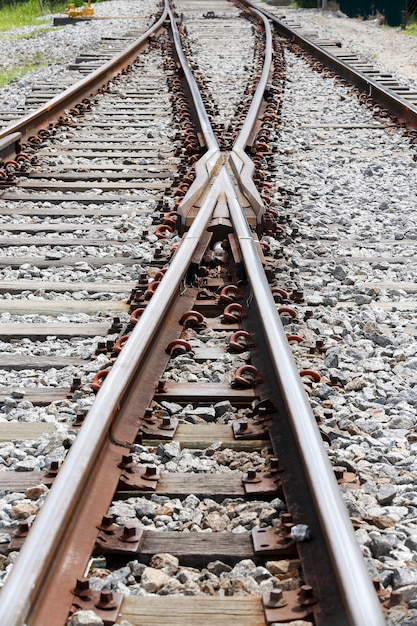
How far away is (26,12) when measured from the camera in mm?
29156

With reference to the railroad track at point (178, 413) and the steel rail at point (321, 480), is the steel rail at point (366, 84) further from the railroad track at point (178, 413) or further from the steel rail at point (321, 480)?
the steel rail at point (321, 480)

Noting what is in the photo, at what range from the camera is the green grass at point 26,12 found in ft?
84.0

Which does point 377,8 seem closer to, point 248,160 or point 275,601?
point 248,160

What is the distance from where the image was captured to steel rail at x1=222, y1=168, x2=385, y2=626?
2.02m

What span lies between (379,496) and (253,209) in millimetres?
3243

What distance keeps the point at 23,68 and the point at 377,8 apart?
1326 cm

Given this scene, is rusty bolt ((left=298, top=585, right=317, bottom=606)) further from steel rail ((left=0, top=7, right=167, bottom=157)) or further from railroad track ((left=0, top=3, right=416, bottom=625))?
steel rail ((left=0, top=7, right=167, bottom=157))

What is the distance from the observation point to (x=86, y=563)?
243 cm

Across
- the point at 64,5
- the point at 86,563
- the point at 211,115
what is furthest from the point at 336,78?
the point at 64,5

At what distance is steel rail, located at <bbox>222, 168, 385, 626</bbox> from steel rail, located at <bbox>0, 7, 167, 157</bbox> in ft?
13.8

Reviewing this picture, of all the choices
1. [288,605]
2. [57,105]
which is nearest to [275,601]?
[288,605]

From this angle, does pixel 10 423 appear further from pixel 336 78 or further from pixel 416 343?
pixel 336 78

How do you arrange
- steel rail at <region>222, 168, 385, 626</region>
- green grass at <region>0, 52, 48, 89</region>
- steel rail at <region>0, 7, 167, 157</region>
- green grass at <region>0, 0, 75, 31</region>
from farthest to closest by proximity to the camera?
green grass at <region>0, 0, 75, 31</region>
green grass at <region>0, 52, 48, 89</region>
steel rail at <region>0, 7, 167, 157</region>
steel rail at <region>222, 168, 385, 626</region>

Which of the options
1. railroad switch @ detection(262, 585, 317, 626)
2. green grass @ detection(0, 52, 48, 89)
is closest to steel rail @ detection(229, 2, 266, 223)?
railroad switch @ detection(262, 585, 317, 626)
